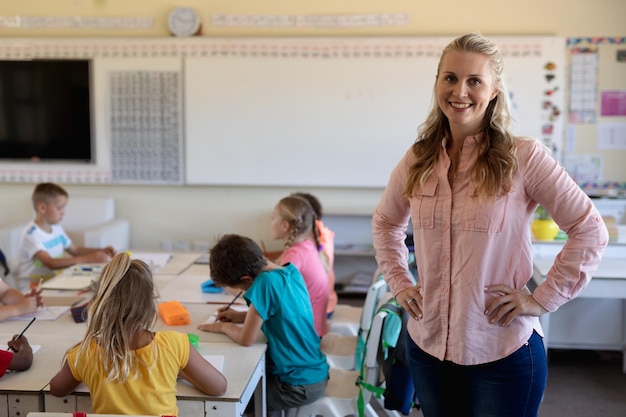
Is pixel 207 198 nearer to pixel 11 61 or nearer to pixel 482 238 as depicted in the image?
pixel 11 61

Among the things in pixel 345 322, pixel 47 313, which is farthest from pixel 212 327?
pixel 345 322

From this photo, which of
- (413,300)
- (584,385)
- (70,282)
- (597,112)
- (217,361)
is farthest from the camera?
(597,112)

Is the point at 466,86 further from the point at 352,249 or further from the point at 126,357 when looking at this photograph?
the point at 352,249

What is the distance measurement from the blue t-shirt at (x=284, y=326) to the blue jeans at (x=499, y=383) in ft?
2.47

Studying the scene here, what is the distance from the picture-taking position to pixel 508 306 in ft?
4.41

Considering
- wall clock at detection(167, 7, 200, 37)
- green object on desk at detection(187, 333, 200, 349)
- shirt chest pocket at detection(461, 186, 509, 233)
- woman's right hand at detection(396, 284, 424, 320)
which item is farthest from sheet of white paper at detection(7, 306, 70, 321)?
wall clock at detection(167, 7, 200, 37)

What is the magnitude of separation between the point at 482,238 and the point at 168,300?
1.64 m

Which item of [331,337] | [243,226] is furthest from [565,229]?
[243,226]

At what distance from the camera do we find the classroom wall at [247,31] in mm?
4648

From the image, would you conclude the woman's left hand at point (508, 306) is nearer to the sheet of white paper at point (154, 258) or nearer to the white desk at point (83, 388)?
the white desk at point (83, 388)

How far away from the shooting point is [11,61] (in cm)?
494

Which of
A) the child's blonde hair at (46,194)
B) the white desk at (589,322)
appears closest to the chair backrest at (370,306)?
the white desk at (589,322)

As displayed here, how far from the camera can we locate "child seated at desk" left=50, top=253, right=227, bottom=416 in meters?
1.56

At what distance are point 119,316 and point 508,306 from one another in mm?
939
